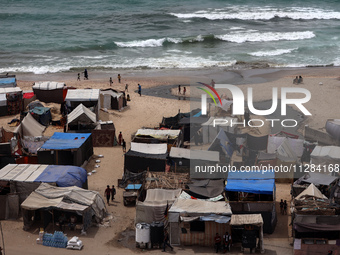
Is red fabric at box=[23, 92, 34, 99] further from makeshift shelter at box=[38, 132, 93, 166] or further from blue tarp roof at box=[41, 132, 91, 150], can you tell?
makeshift shelter at box=[38, 132, 93, 166]

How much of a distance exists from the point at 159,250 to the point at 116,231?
2038 millimetres

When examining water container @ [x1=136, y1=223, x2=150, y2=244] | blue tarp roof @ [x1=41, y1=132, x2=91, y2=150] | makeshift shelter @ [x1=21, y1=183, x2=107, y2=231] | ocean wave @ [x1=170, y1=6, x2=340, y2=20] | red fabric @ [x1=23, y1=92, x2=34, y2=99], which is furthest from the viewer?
ocean wave @ [x1=170, y1=6, x2=340, y2=20]

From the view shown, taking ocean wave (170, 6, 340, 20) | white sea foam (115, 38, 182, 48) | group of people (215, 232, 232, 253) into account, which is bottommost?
group of people (215, 232, 232, 253)

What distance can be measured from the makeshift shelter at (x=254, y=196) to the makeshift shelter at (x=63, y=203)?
4869 millimetres

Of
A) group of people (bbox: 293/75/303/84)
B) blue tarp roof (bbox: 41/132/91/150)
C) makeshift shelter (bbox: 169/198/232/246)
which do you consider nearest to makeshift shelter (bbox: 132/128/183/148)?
blue tarp roof (bbox: 41/132/91/150)

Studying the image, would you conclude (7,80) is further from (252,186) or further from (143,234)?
(252,186)

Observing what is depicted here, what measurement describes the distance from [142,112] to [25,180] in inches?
548

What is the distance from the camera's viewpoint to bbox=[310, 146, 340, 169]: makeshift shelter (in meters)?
23.7

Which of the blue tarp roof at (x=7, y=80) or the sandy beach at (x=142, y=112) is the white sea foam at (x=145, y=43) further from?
the blue tarp roof at (x=7, y=80)

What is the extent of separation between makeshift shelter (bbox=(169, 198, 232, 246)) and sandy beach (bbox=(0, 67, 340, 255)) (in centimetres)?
34

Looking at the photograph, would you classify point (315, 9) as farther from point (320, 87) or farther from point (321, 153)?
point (321, 153)

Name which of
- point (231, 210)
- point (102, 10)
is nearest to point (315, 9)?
point (102, 10)

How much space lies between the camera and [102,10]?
252 feet

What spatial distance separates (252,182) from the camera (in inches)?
805
